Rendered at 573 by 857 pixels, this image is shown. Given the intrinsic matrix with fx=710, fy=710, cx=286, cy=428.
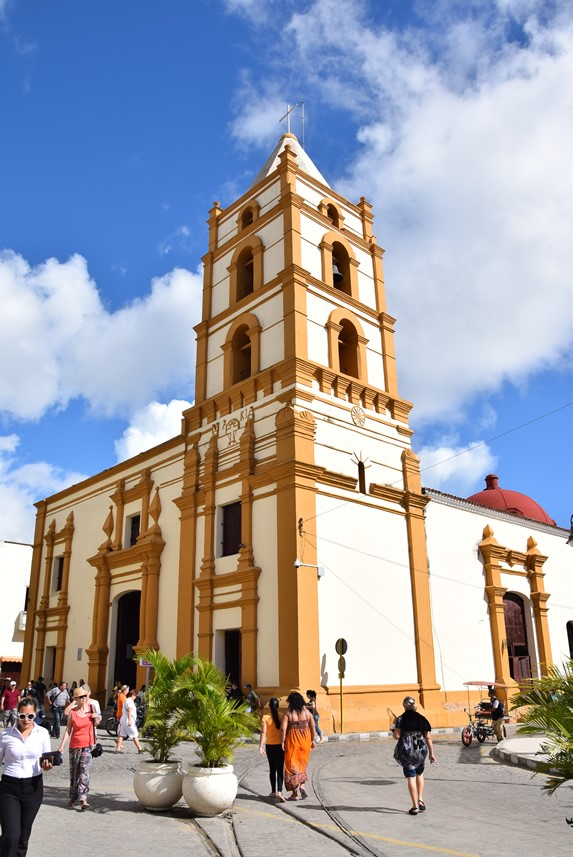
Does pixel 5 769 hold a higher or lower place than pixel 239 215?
lower

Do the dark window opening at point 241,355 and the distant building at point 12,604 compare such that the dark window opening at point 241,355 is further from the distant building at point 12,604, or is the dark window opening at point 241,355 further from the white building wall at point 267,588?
the distant building at point 12,604

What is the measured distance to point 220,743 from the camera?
845 centimetres

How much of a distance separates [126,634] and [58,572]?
23.0ft

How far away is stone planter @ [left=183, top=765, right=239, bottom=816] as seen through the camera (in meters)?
8.22

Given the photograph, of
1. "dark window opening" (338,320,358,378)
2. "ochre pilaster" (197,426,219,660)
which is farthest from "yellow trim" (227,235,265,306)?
"ochre pilaster" (197,426,219,660)

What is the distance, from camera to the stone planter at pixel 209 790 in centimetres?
822

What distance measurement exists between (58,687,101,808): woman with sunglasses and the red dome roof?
86.6 ft

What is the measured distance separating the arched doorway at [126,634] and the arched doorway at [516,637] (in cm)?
1317

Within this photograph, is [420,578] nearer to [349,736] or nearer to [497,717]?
[497,717]

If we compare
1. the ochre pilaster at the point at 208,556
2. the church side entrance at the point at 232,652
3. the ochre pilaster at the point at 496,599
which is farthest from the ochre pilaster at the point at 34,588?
the ochre pilaster at the point at 496,599

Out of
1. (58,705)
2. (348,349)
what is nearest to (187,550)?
(58,705)

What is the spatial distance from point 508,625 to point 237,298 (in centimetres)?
1512

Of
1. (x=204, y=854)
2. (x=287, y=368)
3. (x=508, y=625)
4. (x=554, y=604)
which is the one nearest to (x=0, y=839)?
(x=204, y=854)

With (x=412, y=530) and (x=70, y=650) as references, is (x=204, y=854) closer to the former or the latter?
(x=412, y=530)
